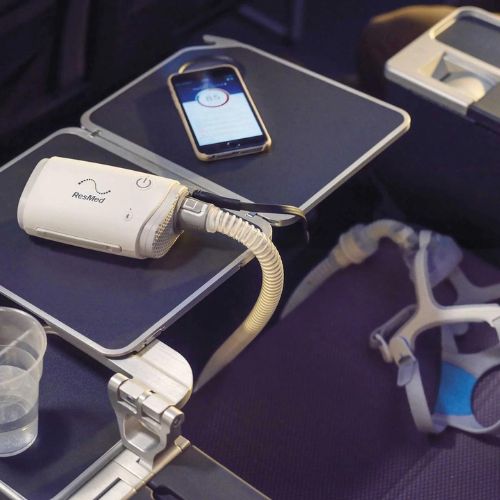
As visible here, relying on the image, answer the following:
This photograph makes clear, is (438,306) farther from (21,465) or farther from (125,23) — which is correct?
(125,23)

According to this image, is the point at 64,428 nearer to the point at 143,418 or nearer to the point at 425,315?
the point at 143,418

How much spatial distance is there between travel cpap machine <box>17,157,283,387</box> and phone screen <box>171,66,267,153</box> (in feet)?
0.48

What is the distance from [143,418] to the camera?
795 millimetres

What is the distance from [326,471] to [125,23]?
0.86 meters

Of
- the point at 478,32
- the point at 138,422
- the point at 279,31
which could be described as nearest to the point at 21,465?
the point at 138,422

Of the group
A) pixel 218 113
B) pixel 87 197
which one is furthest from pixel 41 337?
pixel 218 113

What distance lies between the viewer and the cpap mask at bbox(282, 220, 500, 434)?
1.06 metres

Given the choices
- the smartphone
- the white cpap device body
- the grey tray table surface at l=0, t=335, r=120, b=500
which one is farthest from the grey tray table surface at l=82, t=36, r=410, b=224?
the grey tray table surface at l=0, t=335, r=120, b=500

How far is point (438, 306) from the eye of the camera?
1.10 m

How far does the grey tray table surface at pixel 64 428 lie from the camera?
80 cm

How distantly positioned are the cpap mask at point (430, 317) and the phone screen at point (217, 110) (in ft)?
0.77

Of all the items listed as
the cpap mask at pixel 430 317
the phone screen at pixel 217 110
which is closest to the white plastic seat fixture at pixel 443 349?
the cpap mask at pixel 430 317

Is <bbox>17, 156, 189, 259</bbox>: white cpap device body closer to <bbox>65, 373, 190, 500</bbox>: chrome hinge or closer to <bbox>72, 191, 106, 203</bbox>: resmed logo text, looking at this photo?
<bbox>72, 191, 106, 203</bbox>: resmed logo text

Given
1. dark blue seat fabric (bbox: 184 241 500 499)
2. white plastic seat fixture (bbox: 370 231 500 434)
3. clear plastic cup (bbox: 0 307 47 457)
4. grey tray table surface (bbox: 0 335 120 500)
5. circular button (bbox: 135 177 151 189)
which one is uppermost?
circular button (bbox: 135 177 151 189)
